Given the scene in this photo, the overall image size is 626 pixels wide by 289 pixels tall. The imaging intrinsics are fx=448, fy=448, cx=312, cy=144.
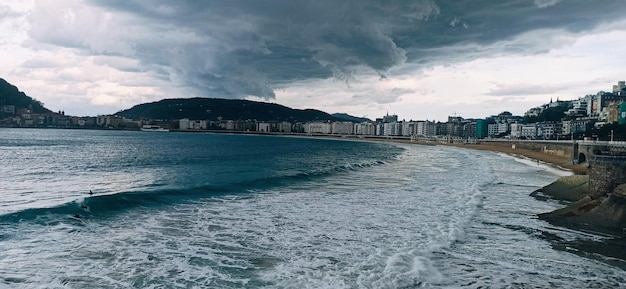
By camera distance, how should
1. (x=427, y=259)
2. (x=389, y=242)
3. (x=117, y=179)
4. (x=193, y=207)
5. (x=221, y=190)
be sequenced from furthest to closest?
(x=117, y=179) → (x=221, y=190) → (x=193, y=207) → (x=389, y=242) → (x=427, y=259)

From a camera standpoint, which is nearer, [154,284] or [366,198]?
[154,284]

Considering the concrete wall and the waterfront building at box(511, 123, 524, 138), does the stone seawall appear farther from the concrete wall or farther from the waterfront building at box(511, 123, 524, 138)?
the waterfront building at box(511, 123, 524, 138)

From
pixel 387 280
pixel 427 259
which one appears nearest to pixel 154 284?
pixel 387 280

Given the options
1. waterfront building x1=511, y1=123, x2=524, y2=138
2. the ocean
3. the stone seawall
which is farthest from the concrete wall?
waterfront building x1=511, y1=123, x2=524, y2=138

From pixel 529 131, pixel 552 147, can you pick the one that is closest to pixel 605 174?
pixel 552 147

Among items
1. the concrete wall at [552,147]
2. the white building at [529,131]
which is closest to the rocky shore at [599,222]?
the concrete wall at [552,147]

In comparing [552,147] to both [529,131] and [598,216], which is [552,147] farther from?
[529,131]

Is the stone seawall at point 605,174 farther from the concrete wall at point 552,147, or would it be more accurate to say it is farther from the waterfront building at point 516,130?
the waterfront building at point 516,130

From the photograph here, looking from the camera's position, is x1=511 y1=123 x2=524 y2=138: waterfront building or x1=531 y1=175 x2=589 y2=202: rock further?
x1=511 y1=123 x2=524 y2=138: waterfront building

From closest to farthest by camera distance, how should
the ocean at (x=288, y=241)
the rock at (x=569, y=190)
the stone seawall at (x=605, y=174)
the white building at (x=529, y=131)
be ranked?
the ocean at (x=288, y=241) < the stone seawall at (x=605, y=174) < the rock at (x=569, y=190) < the white building at (x=529, y=131)

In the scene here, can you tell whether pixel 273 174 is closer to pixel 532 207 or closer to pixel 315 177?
pixel 315 177

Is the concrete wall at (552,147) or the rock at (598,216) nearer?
the rock at (598,216)
